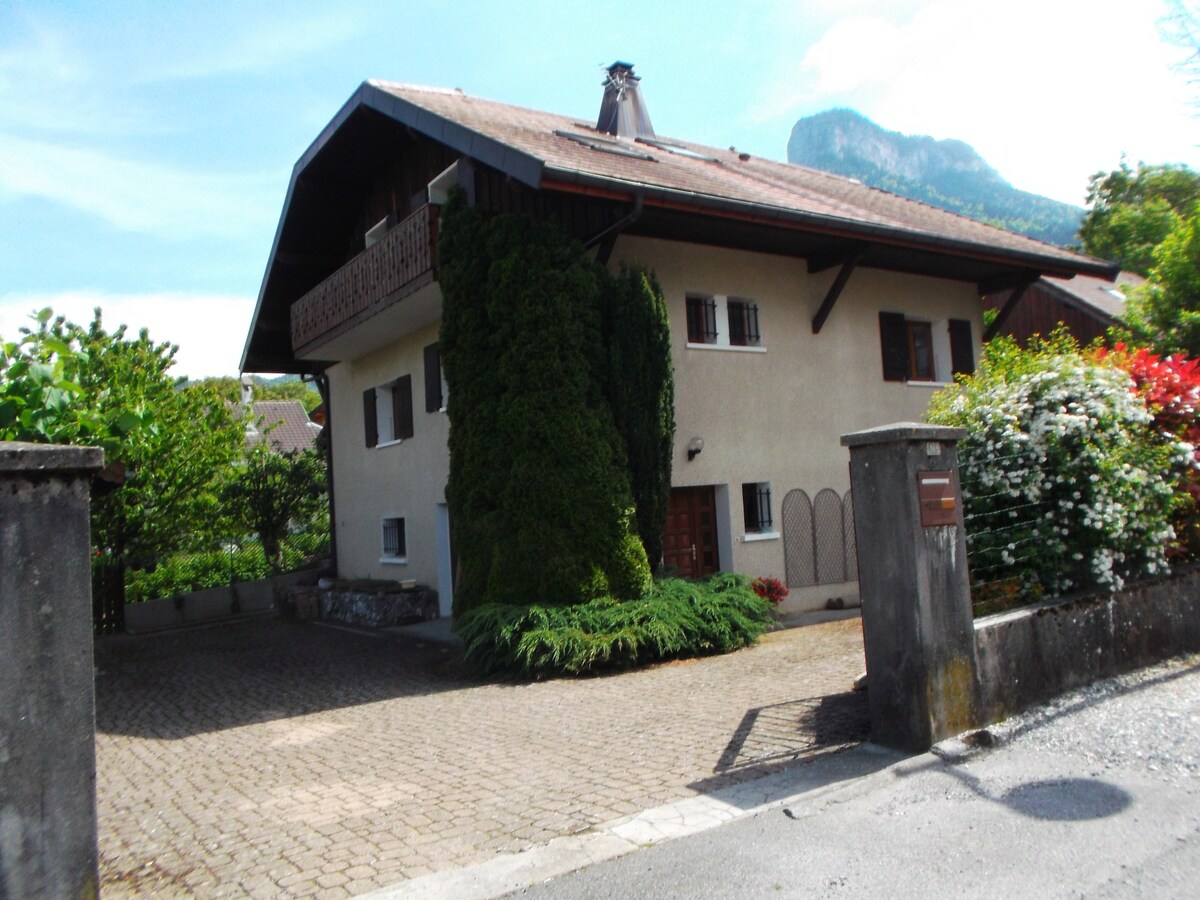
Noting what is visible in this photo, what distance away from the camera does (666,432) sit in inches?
445

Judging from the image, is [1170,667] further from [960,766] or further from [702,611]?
[702,611]

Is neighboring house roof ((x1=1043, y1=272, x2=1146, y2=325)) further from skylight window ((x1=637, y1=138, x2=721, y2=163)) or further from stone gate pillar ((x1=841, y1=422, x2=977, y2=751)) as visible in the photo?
stone gate pillar ((x1=841, y1=422, x2=977, y2=751))

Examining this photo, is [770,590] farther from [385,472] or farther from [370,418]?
[370,418]

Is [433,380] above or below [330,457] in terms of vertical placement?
above

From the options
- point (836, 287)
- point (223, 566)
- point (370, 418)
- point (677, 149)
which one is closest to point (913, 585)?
point (836, 287)

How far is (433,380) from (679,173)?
4913mm

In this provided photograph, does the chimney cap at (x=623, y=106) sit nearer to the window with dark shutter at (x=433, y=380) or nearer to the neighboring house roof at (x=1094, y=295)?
the window with dark shutter at (x=433, y=380)

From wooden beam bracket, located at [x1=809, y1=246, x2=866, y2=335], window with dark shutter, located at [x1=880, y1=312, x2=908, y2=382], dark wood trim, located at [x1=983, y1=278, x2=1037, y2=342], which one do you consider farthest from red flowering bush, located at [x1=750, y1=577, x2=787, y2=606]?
dark wood trim, located at [x1=983, y1=278, x2=1037, y2=342]

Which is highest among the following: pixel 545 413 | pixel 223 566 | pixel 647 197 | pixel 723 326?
pixel 647 197

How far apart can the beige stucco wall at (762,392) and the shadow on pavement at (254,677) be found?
2.79m

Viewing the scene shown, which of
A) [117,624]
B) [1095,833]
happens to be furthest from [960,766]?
[117,624]

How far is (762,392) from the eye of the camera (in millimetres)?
13375

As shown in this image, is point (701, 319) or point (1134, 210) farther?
point (1134, 210)

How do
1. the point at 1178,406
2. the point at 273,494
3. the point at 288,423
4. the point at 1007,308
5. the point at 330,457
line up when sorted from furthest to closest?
the point at 288,423 → the point at 273,494 → the point at 330,457 → the point at 1007,308 → the point at 1178,406
